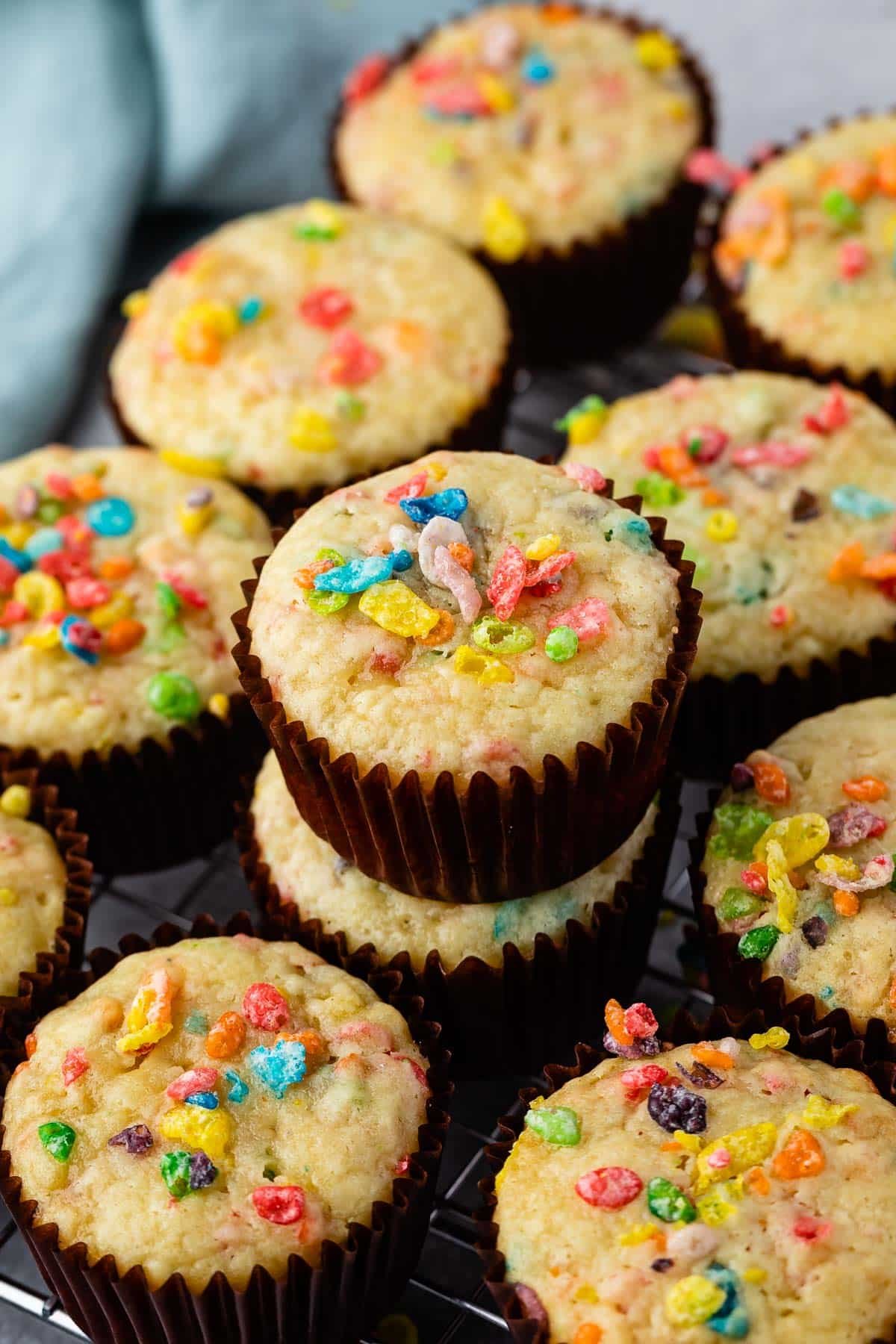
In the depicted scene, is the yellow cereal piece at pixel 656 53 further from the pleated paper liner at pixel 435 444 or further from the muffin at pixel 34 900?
the muffin at pixel 34 900

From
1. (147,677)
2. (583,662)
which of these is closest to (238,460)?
(147,677)

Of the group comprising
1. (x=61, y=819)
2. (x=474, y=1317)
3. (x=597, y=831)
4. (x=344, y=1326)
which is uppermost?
(x=597, y=831)

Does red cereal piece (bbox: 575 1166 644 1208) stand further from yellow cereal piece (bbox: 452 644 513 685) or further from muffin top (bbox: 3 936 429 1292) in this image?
yellow cereal piece (bbox: 452 644 513 685)

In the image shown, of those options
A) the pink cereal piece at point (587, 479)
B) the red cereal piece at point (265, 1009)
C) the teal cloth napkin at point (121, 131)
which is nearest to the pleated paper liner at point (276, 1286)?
the red cereal piece at point (265, 1009)

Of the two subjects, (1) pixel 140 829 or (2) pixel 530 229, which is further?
(2) pixel 530 229

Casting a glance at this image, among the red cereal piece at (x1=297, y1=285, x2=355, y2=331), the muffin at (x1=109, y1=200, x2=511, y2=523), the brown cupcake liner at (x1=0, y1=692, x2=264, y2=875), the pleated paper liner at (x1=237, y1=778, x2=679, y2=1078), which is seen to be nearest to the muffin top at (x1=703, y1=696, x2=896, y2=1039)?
the pleated paper liner at (x1=237, y1=778, x2=679, y2=1078)

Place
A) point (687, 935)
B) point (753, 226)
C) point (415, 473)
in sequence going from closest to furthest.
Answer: point (415, 473) → point (687, 935) → point (753, 226)

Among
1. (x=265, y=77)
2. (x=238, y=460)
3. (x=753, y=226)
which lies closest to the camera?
(x=238, y=460)

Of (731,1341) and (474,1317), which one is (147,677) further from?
(731,1341)
